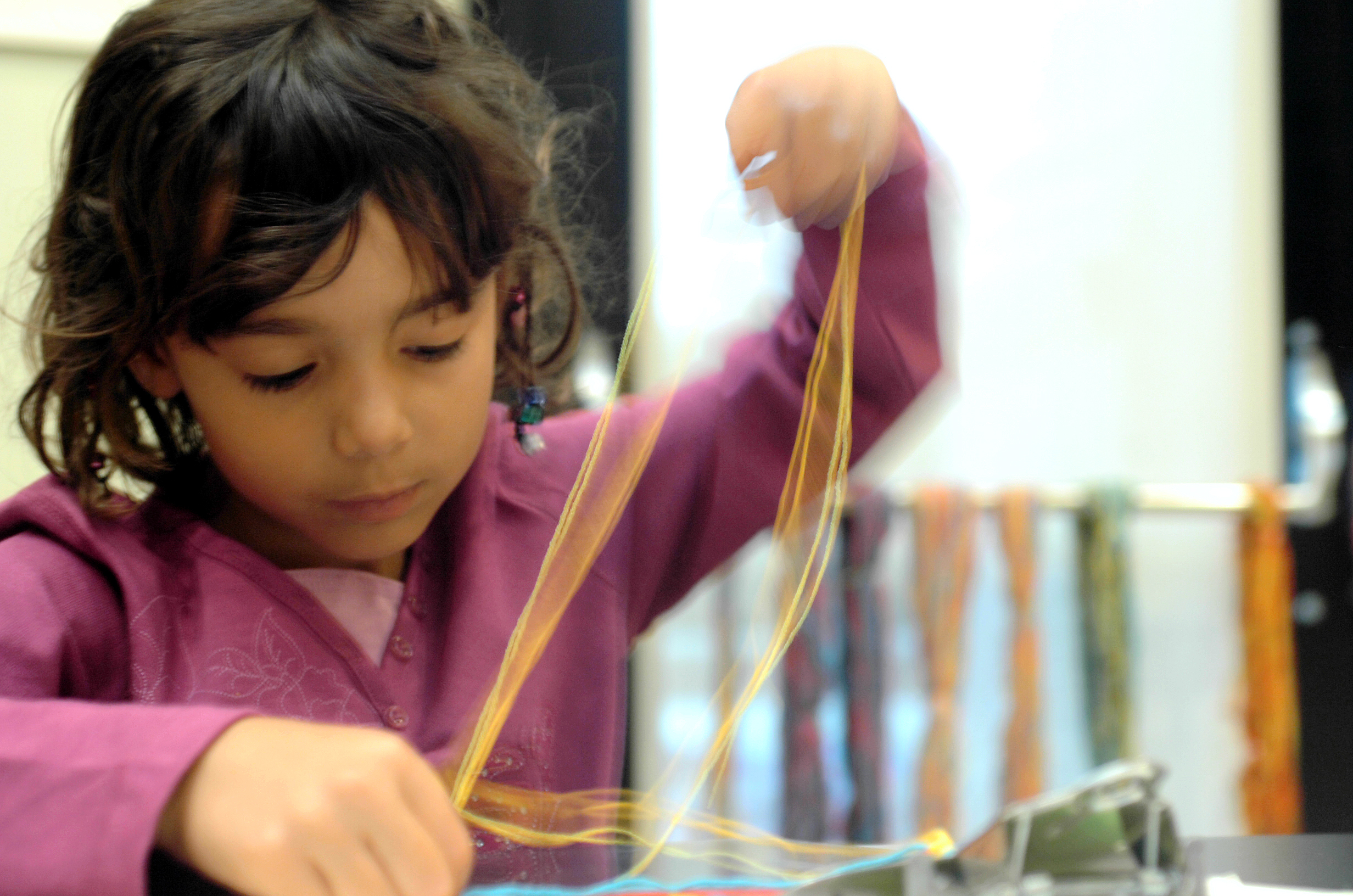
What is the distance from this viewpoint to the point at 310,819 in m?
0.29

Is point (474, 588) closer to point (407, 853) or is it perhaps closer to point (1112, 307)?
point (407, 853)

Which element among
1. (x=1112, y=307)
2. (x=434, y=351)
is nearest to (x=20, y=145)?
(x=434, y=351)

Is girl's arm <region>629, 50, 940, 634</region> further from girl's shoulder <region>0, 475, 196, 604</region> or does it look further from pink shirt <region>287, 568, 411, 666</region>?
girl's shoulder <region>0, 475, 196, 604</region>

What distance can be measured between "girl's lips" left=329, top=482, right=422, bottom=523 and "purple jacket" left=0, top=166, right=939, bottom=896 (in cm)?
5

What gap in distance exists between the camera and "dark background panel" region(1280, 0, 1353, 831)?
36.5 inches

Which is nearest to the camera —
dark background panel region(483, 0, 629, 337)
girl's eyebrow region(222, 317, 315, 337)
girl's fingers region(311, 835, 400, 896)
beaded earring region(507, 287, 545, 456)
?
girl's fingers region(311, 835, 400, 896)

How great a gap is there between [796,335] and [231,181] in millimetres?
259

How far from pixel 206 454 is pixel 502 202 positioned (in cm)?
19

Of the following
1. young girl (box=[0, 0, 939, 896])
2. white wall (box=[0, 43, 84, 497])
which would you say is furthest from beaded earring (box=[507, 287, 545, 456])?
white wall (box=[0, 43, 84, 497])

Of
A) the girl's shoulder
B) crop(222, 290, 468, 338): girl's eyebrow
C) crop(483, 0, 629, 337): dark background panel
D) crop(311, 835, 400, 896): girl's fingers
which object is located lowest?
crop(311, 835, 400, 896): girl's fingers

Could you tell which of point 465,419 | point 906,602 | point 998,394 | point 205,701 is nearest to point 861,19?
point 998,394

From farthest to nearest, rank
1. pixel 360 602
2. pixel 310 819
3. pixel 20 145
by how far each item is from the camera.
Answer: pixel 20 145
pixel 360 602
pixel 310 819

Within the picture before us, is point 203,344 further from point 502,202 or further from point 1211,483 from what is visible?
point 1211,483

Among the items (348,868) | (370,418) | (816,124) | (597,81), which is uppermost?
(597,81)
